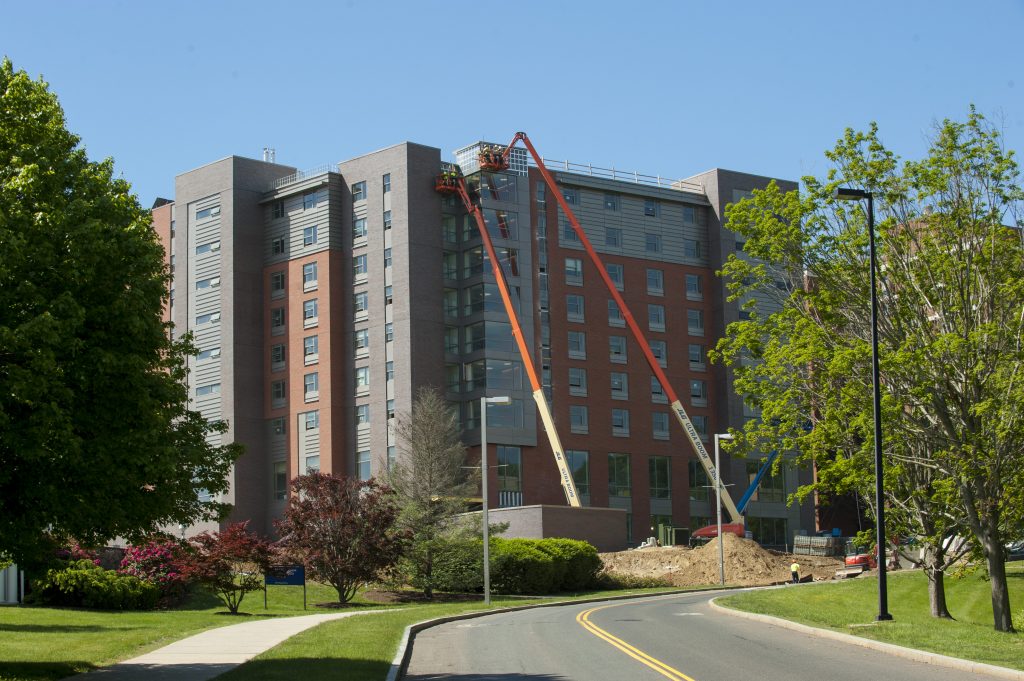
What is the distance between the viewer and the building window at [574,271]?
89812 mm

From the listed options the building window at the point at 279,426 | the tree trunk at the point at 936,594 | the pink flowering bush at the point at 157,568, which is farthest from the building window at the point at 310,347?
the tree trunk at the point at 936,594

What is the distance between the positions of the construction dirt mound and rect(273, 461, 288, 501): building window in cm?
2593

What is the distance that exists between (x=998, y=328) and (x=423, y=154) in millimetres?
58780

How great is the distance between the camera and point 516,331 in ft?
260

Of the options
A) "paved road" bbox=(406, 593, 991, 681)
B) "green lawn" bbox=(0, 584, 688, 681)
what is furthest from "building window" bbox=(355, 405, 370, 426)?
"paved road" bbox=(406, 593, 991, 681)

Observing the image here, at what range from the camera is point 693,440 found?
7912cm

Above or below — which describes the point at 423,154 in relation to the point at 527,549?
Answer: above

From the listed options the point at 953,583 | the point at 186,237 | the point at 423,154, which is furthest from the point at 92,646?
the point at 186,237

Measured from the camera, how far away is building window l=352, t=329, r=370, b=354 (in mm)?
85344

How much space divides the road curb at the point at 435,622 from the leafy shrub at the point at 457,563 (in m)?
5.70

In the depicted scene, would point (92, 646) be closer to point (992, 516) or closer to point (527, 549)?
point (992, 516)

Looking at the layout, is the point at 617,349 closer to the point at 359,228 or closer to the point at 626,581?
the point at 359,228

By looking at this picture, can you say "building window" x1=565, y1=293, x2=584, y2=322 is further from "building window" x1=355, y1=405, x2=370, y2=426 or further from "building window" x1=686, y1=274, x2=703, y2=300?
"building window" x1=355, y1=405, x2=370, y2=426

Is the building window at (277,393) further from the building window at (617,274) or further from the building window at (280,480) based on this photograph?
the building window at (617,274)
